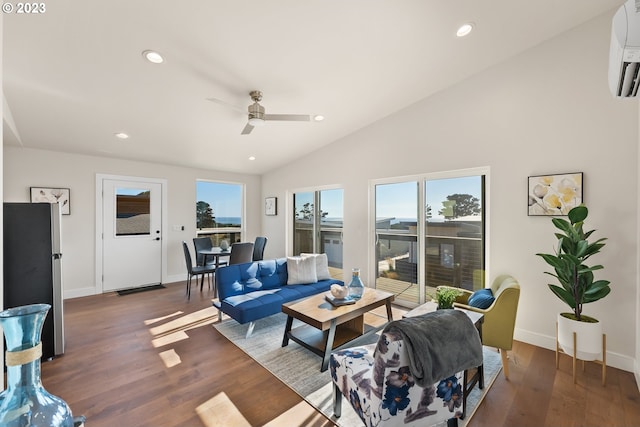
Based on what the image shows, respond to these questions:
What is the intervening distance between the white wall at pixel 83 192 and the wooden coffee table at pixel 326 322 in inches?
149

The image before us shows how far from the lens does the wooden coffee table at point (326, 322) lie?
8.78ft

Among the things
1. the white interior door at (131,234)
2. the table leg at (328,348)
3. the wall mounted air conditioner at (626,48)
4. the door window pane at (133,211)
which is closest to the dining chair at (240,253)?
the white interior door at (131,234)

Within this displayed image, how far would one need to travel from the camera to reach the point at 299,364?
8.89ft

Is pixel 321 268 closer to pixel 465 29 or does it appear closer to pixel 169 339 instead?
pixel 169 339

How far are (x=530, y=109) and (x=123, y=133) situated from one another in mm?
5236

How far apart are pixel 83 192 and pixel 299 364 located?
4662mm

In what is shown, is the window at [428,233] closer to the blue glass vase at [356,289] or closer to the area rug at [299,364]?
the area rug at [299,364]

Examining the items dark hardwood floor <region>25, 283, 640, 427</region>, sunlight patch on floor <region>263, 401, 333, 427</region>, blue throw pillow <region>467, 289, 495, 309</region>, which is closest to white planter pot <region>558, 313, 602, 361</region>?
dark hardwood floor <region>25, 283, 640, 427</region>

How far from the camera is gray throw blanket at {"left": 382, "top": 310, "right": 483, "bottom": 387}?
146 cm

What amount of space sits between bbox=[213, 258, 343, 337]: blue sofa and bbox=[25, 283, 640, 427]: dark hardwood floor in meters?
0.38

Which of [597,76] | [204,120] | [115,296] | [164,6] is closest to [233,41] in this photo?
[164,6]

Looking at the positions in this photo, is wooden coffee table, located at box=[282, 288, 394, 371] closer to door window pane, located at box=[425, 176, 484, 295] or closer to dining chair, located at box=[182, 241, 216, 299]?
door window pane, located at box=[425, 176, 484, 295]

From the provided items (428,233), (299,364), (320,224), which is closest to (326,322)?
(299,364)

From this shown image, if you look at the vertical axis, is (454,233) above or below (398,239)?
above
